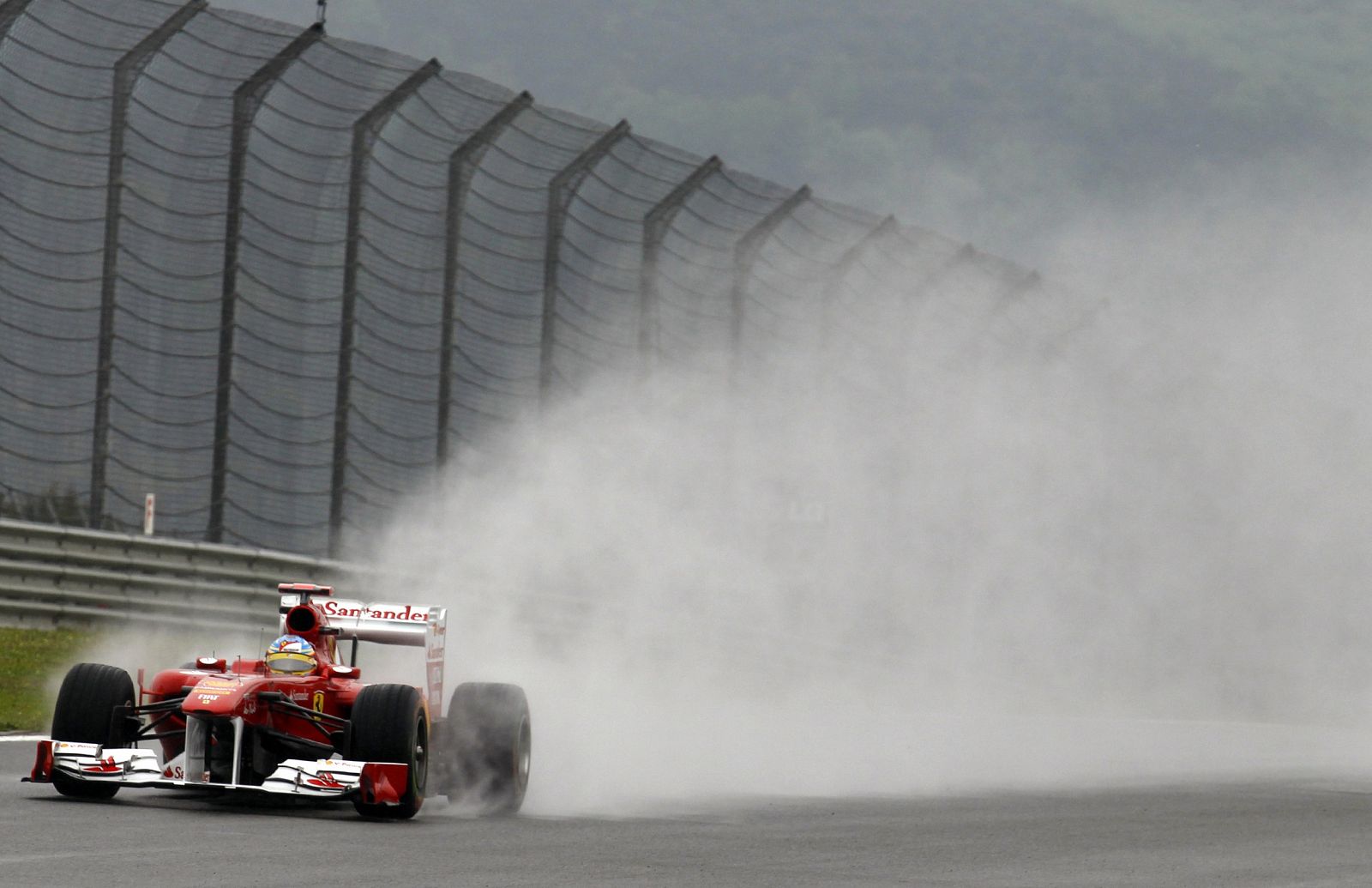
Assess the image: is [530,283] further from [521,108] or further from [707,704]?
[707,704]

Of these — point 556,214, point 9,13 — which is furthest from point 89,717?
point 556,214

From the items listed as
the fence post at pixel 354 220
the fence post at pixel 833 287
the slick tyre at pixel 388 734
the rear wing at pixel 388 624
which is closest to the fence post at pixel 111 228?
the fence post at pixel 354 220

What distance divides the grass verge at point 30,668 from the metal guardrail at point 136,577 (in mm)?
190

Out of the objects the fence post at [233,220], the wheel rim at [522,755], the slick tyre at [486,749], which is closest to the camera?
the slick tyre at [486,749]

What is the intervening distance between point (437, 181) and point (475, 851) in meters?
17.0

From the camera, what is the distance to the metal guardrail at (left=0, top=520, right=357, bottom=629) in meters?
21.1

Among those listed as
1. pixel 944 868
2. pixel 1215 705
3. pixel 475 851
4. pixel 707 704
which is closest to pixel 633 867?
pixel 475 851

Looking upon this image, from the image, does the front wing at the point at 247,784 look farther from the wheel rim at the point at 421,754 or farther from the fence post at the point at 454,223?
the fence post at the point at 454,223

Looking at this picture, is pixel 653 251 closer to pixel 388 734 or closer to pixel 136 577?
pixel 136 577

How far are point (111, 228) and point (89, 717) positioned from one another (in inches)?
485

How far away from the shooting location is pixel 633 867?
9.64 meters

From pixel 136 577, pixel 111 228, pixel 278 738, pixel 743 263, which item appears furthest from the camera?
pixel 743 263

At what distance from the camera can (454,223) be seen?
26156mm

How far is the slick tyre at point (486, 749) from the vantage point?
41.9ft
